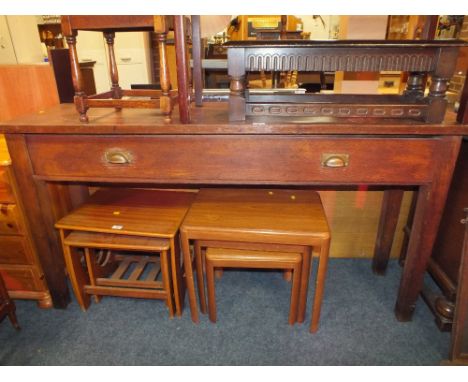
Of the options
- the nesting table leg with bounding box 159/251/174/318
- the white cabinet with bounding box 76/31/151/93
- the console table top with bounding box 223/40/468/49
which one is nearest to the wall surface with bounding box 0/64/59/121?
the nesting table leg with bounding box 159/251/174/318

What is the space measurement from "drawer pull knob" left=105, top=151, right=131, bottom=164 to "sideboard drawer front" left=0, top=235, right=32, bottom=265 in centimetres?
57

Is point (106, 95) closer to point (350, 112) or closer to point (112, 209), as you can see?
point (112, 209)

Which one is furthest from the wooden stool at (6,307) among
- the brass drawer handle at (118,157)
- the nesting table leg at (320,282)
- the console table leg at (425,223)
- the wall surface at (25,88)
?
the console table leg at (425,223)

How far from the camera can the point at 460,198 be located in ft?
4.19

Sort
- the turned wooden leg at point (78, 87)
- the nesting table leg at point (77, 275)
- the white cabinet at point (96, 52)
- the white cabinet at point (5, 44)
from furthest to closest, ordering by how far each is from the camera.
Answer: the white cabinet at point (96, 52) → the white cabinet at point (5, 44) → the nesting table leg at point (77, 275) → the turned wooden leg at point (78, 87)

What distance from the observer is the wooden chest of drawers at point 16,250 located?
1.23 m

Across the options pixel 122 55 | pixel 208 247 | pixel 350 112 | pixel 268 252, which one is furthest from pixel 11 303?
pixel 122 55

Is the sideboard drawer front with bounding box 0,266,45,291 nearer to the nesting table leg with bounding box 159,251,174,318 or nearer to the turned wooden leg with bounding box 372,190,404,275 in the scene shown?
the nesting table leg with bounding box 159,251,174,318

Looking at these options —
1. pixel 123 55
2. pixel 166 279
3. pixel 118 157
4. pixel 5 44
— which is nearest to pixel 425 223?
pixel 166 279

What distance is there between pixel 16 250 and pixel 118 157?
2.17 ft

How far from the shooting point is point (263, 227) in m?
1.14

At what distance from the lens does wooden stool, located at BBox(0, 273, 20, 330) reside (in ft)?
4.15

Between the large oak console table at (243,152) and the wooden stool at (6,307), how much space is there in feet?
1.44

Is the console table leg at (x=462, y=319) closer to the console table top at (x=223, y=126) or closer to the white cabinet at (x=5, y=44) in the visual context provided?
the console table top at (x=223, y=126)
